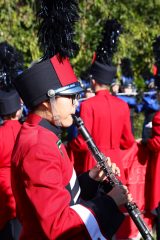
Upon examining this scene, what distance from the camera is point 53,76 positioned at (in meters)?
2.92

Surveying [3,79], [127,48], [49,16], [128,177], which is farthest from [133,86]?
[49,16]

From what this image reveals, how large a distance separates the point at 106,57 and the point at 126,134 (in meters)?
1.10

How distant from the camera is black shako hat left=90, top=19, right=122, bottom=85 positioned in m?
5.84

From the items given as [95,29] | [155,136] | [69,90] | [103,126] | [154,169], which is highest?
[69,90]

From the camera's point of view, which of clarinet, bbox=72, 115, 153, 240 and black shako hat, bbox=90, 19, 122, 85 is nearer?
clarinet, bbox=72, 115, 153, 240

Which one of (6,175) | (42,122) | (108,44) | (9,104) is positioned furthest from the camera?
(108,44)

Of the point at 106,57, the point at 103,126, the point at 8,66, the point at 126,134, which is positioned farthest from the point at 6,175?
the point at 106,57

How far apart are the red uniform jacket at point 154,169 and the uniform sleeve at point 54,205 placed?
2.76m

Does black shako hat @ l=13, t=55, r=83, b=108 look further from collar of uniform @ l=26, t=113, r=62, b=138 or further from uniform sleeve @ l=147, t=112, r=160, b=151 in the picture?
uniform sleeve @ l=147, t=112, r=160, b=151

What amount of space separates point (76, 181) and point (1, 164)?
5.84 ft

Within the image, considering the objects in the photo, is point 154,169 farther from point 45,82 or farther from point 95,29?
point 95,29

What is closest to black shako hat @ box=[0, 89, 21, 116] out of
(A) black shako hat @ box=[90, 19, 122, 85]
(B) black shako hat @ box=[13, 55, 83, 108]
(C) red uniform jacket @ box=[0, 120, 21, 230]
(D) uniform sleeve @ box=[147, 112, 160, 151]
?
(C) red uniform jacket @ box=[0, 120, 21, 230]

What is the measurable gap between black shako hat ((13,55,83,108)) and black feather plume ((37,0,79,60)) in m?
0.12

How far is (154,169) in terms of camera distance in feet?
19.0
